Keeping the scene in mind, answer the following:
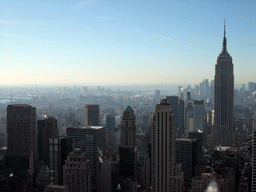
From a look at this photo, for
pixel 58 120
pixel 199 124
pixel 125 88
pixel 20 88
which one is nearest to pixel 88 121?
pixel 58 120

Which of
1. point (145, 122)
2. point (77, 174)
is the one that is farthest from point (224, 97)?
point (77, 174)

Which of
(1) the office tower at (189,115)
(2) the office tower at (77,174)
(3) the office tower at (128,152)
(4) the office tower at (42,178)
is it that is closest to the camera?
(2) the office tower at (77,174)

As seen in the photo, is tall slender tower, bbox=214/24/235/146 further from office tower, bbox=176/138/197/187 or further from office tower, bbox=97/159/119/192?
office tower, bbox=97/159/119/192

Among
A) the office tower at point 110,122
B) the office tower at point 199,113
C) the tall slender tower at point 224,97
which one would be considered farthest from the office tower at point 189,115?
the office tower at point 110,122

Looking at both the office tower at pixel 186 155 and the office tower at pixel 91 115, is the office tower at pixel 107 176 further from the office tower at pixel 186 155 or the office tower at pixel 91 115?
the office tower at pixel 91 115

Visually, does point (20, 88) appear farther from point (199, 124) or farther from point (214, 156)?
point (199, 124)

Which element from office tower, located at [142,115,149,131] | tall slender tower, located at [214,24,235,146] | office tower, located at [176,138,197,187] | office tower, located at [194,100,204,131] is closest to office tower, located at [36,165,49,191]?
office tower, located at [142,115,149,131]

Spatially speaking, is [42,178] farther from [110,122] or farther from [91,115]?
[110,122]
